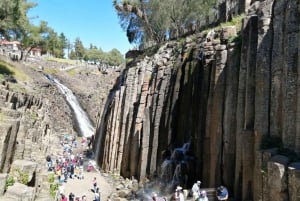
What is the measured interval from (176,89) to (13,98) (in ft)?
42.5

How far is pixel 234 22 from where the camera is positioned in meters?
27.7

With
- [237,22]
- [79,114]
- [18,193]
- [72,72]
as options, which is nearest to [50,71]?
[72,72]

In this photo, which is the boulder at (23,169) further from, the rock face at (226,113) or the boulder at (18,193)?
the rock face at (226,113)

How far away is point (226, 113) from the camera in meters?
21.4

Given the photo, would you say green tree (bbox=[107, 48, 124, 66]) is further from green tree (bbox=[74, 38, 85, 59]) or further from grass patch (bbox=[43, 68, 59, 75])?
grass patch (bbox=[43, 68, 59, 75])

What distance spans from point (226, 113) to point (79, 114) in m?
48.7

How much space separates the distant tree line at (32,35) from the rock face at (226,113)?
20848 mm

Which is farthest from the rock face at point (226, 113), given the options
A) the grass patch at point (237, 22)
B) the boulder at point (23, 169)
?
the boulder at point (23, 169)

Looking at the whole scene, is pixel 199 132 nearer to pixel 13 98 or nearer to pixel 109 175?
pixel 109 175

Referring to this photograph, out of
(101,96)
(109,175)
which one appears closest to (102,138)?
(109,175)

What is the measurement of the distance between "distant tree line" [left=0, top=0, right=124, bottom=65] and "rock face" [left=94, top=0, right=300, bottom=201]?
2085 cm

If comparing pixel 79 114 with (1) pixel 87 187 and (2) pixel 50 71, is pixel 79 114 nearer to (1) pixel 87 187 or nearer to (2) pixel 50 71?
(2) pixel 50 71

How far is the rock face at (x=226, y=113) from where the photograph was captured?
53.7ft

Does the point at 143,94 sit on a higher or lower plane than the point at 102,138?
higher
